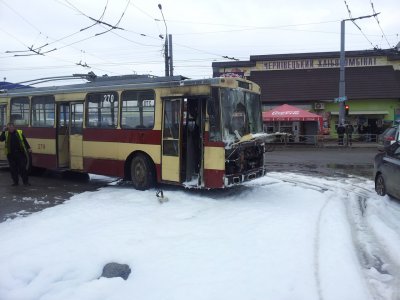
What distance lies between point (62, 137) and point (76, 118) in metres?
1.06

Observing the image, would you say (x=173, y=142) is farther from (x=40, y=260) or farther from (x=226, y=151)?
(x=40, y=260)

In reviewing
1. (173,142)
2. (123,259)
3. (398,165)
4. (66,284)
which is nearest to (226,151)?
(173,142)

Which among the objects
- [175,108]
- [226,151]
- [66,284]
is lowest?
[66,284]

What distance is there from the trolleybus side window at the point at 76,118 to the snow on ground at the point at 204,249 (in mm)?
3588

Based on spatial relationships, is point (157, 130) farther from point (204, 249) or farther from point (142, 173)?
point (204, 249)

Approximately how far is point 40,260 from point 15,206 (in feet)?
13.2

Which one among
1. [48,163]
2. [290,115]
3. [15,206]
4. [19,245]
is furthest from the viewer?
[290,115]

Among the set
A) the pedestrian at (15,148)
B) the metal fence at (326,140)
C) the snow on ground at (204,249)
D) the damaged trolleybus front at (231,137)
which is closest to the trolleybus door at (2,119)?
the pedestrian at (15,148)

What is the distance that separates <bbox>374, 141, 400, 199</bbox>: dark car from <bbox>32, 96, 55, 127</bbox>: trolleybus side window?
939 cm

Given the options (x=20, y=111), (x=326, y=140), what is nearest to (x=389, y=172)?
(x=20, y=111)

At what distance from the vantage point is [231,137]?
10.1 meters

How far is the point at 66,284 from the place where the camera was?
5.39 m

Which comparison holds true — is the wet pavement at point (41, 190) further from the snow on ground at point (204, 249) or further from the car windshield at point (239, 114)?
the car windshield at point (239, 114)

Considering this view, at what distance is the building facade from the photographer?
39.2m
